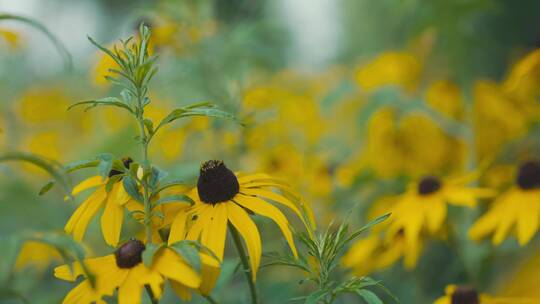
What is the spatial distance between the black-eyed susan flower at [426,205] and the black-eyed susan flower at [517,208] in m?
0.05

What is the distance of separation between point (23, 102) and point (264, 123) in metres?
1.35

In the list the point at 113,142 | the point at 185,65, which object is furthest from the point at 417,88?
the point at 113,142

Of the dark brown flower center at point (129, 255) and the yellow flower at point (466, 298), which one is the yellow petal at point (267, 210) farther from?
the yellow flower at point (466, 298)

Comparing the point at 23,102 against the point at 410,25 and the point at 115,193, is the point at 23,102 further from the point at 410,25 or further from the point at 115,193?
the point at 115,193

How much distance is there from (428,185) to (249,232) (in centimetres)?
64

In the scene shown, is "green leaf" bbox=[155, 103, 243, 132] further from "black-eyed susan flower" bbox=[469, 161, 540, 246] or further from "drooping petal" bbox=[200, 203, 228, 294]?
"black-eyed susan flower" bbox=[469, 161, 540, 246]

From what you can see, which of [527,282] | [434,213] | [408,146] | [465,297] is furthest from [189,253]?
[408,146]

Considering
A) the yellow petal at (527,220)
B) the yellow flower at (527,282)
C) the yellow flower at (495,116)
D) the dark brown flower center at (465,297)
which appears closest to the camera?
the dark brown flower center at (465,297)

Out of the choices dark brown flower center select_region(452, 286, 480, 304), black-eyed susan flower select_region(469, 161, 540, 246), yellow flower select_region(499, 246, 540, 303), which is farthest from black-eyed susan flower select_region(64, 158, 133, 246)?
yellow flower select_region(499, 246, 540, 303)

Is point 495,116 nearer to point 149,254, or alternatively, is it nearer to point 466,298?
point 466,298

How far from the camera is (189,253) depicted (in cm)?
68

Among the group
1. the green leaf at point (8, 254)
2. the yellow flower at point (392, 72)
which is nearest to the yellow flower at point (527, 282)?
the yellow flower at point (392, 72)

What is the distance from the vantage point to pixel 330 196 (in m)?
1.71

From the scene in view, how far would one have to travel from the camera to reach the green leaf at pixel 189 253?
66cm
